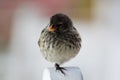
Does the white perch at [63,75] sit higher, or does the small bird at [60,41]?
the small bird at [60,41]

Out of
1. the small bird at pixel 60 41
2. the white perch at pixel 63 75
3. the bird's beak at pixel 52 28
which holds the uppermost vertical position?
the bird's beak at pixel 52 28

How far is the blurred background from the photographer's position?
1186 mm

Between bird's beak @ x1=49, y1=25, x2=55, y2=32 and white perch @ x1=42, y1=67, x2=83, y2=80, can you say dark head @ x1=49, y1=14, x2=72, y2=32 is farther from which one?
white perch @ x1=42, y1=67, x2=83, y2=80

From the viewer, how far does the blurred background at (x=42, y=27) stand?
3.89 ft

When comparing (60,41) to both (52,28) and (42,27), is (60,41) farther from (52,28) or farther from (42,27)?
(42,27)

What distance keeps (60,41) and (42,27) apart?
0.43 metres

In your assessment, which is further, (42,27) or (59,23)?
(42,27)

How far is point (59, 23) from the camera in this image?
756 millimetres

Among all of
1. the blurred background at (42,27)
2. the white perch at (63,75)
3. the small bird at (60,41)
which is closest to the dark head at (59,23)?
the small bird at (60,41)

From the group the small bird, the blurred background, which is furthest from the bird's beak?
the blurred background

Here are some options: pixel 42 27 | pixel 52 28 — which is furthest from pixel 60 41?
pixel 42 27

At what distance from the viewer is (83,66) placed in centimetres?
118

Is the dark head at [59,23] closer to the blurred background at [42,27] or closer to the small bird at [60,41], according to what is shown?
the small bird at [60,41]

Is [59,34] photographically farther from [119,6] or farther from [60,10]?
[119,6]
